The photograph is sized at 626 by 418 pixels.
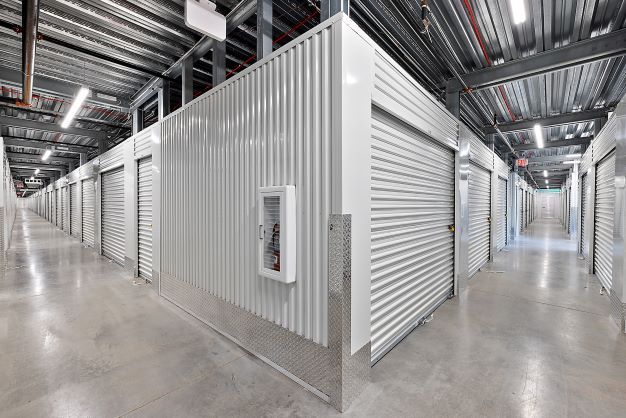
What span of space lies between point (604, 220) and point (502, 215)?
4.99 meters

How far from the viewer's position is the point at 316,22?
15.4ft

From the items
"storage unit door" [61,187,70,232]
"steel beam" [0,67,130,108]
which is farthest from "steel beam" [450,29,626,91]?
"storage unit door" [61,187,70,232]

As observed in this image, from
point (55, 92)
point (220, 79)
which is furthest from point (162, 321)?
point (55, 92)

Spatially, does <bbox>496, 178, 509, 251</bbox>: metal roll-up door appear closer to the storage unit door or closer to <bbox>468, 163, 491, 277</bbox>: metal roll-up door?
<bbox>468, 163, 491, 277</bbox>: metal roll-up door

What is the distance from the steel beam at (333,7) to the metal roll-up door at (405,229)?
1.04m

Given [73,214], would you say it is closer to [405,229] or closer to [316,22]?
[316,22]

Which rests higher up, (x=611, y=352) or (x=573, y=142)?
(x=573, y=142)

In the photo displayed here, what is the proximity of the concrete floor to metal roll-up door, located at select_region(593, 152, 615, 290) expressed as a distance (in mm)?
784

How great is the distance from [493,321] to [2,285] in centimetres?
972

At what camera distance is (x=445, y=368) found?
302 cm

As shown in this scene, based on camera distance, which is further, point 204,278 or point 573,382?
point 204,278

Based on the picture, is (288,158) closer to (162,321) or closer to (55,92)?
(162,321)

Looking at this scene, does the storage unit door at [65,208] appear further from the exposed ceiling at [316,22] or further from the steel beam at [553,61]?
the steel beam at [553,61]

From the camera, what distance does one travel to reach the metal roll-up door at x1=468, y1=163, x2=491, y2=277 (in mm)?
6965
